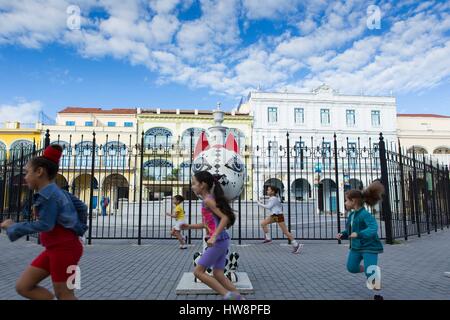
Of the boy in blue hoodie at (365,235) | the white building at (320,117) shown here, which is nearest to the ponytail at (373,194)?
the boy in blue hoodie at (365,235)

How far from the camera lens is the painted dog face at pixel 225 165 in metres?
5.14

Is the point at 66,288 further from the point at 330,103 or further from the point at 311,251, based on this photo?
the point at 330,103

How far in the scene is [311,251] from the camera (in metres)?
8.43

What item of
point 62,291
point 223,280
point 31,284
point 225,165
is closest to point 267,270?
point 225,165

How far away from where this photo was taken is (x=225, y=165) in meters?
5.21

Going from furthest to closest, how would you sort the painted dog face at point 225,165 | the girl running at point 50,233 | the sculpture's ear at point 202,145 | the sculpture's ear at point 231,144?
the sculpture's ear at point 202,145, the sculpture's ear at point 231,144, the painted dog face at point 225,165, the girl running at point 50,233

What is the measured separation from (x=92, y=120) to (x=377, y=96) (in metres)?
29.9

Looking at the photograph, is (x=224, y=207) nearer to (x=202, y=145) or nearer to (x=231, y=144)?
(x=231, y=144)

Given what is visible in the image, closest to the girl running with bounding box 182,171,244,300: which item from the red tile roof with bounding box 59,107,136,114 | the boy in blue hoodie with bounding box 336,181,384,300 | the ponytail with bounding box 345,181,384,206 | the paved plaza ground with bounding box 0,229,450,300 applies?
the paved plaza ground with bounding box 0,229,450,300

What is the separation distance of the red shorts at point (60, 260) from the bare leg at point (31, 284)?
0.05 metres

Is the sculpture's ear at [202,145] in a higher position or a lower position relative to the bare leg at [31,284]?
higher

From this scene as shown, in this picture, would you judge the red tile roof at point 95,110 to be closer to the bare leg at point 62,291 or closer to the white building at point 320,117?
the white building at point 320,117

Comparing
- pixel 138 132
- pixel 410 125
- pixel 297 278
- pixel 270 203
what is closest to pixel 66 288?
pixel 297 278

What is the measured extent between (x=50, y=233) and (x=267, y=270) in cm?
423
